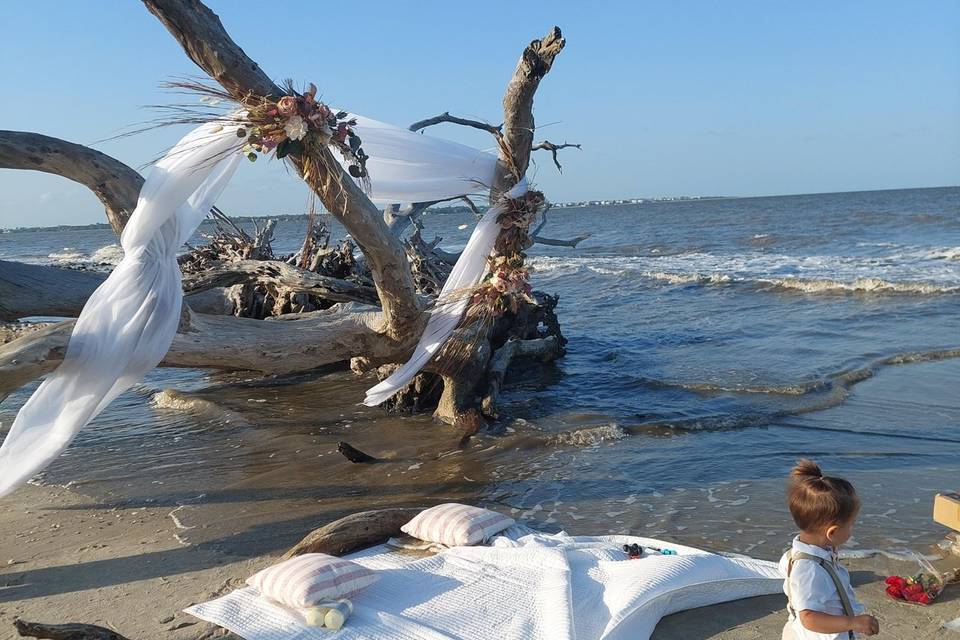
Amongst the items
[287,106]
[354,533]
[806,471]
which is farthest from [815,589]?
[287,106]

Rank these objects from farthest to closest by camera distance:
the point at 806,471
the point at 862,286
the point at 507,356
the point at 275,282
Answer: the point at 862,286
the point at 507,356
the point at 275,282
the point at 806,471

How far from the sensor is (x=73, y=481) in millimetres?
6688

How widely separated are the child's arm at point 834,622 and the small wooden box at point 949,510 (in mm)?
1956

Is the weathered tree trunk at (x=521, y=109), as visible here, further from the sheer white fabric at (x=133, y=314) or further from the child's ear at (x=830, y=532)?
the child's ear at (x=830, y=532)

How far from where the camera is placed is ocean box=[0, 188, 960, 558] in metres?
5.75

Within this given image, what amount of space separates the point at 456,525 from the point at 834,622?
2.57m

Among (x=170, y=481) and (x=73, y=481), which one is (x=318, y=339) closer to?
(x=170, y=481)

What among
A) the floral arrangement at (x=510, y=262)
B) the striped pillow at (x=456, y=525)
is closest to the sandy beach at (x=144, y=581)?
the striped pillow at (x=456, y=525)

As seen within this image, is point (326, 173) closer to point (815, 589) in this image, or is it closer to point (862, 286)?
point (815, 589)

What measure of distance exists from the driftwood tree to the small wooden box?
3.77 m

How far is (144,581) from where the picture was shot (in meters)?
4.62

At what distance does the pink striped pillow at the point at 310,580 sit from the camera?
3961 mm

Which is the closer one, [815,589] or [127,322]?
[815,589]

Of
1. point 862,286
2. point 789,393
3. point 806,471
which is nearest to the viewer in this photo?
point 806,471
